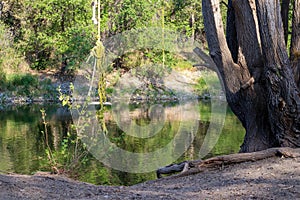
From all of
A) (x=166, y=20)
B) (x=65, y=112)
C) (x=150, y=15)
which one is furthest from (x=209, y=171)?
(x=166, y=20)

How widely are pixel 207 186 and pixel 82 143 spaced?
3705 mm

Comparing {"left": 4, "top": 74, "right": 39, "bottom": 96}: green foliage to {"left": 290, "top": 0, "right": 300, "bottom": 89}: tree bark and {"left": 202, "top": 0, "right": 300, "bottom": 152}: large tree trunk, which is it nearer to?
{"left": 202, "top": 0, "right": 300, "bottom": 152}: large tree trunk

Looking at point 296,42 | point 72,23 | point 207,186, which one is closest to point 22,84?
point 72,23

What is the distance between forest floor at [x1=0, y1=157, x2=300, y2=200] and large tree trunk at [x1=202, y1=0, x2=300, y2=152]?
0.67 m

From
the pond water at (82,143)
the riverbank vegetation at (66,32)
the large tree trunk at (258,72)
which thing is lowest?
the pond water at (82,143)

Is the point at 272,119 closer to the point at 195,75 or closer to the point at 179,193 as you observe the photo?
the point at 179,193

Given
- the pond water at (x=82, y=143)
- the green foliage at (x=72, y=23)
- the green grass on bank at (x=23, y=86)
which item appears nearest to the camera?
the pond water at (x=82, y=143)

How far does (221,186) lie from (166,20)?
22654 millimetres

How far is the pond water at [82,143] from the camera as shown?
8.41 meters

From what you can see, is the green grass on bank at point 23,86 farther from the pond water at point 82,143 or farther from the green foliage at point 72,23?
the pond water at point 82,143

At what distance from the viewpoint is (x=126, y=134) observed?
13.1 m

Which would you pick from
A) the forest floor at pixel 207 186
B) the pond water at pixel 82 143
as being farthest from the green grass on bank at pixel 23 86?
the forest floor at pixel 207 186

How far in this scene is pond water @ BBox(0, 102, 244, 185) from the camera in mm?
8406

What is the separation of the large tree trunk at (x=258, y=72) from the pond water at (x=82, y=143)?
2309mm
